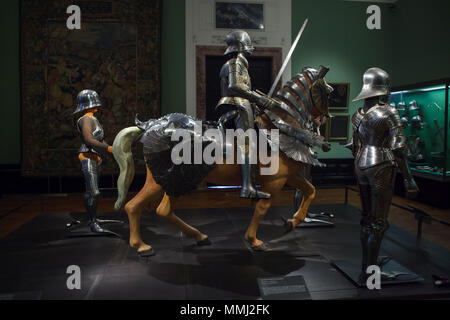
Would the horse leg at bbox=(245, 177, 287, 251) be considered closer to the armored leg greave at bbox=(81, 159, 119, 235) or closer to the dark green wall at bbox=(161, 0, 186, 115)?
the armored leg greave at bbox=(81, 159, 119, 235)

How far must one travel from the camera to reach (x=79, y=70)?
7.75m

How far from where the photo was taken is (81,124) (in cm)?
439

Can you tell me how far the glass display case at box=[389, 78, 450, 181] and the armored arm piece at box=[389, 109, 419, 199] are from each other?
4.16m

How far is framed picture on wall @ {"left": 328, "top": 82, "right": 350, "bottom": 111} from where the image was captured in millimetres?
8570

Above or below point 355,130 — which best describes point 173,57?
above

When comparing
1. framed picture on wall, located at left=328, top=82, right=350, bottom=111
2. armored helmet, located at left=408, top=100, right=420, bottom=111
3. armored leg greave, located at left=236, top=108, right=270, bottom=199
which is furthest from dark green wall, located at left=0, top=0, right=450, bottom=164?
armored leg greave, located at left=236, top=108, right=270, bottom=199

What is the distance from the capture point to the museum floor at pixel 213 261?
2.87 meters

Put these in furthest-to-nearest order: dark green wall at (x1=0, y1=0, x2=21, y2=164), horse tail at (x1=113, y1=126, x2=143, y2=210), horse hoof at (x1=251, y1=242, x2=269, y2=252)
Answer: dark green wall at (x1=0, y1=0, x2=21, y2=164), horse hoof at (x1=251, y1=242, x2=269, y2=252), horse tail at (x1=113, y1=126, x2=143, y2=210)

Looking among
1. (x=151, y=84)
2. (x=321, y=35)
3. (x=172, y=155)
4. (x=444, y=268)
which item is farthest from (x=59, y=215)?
(x=321, y=35)

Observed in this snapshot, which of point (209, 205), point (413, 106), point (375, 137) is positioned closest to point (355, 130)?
point (375, 137)

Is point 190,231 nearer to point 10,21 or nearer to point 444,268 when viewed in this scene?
point 444,268

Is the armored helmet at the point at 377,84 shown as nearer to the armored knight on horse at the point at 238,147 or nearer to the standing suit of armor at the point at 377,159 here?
the standing suit of armor at the point at 377,159

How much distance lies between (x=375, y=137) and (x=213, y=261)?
1.98m

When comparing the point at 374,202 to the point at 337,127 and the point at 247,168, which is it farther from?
the point at 337,127
